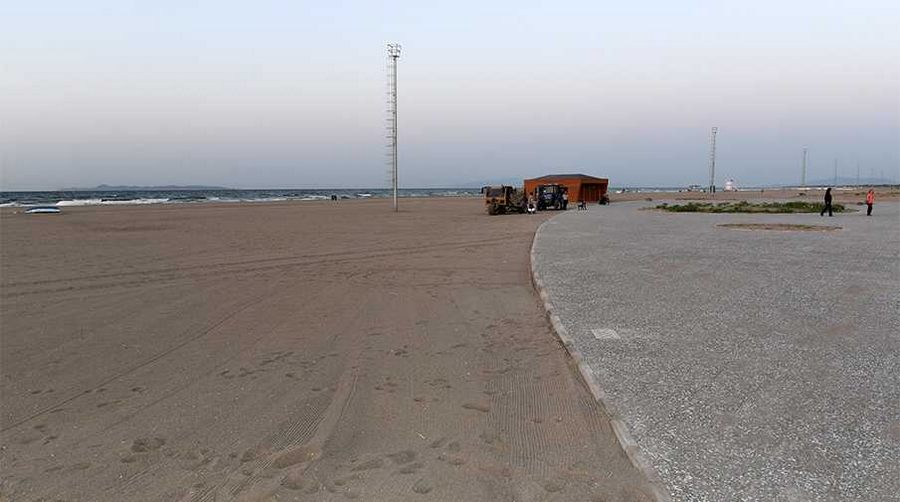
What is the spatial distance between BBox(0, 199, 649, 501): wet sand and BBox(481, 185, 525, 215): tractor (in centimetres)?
2664

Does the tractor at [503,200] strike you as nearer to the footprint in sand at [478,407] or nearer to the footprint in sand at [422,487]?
the footprint in sand at [478,407]

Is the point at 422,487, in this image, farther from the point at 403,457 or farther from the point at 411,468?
the point at 403,457

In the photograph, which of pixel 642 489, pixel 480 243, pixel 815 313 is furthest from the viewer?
pixel 480 243

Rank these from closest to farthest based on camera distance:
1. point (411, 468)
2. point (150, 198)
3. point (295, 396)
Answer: point (411, 468), point (295, 396), point (150, 198)

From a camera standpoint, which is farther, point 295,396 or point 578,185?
point 578,185

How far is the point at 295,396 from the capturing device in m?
5.14

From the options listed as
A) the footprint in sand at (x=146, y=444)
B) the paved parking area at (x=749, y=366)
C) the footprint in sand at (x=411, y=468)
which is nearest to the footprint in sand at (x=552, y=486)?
the paved parking area at (x=749, y=366)

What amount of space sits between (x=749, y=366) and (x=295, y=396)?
13.4ft

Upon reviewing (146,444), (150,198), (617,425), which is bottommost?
(146,444)

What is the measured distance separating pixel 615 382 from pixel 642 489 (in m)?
1.77

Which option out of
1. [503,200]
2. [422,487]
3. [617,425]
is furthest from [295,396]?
[503,200]

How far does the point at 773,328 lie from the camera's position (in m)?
6.96

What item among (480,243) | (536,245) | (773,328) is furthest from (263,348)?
(480,243)

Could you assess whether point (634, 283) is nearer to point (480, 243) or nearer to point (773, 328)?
point (773, 328)
